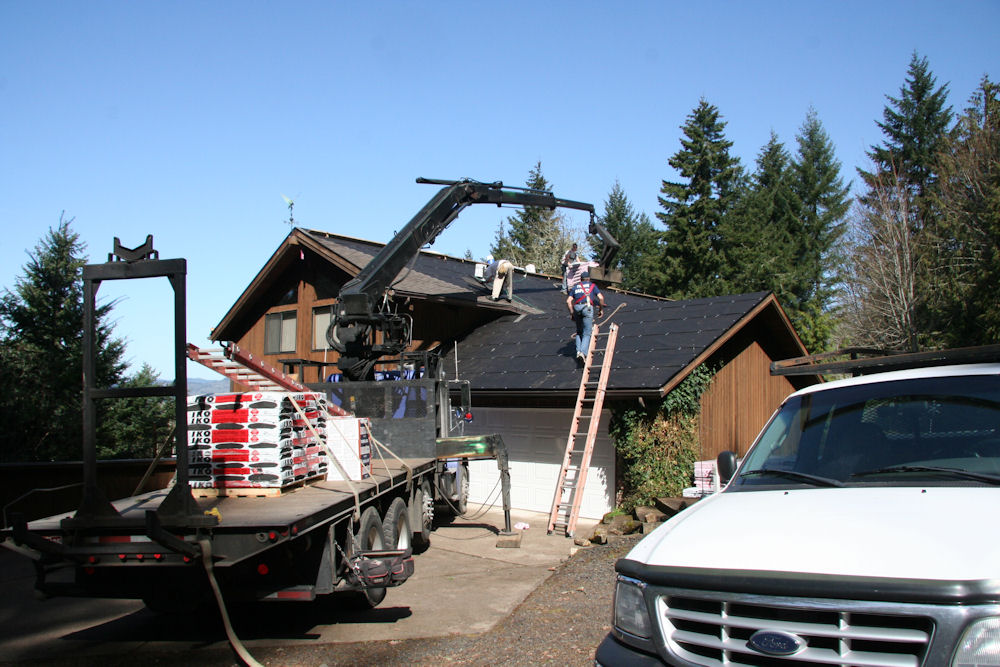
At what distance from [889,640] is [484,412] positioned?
1355 cm

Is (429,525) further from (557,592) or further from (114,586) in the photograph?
(114,586)

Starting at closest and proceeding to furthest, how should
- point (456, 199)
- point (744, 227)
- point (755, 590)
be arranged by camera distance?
point (755, 590), point (456, 199), point (744, 227)

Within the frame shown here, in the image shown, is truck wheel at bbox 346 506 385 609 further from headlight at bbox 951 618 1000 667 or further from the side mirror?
headlight at bbox 951 618 1000 667

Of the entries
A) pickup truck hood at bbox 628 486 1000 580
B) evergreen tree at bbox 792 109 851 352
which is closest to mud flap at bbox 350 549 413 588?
pickup truck hood at bbox 628 486 1000 580

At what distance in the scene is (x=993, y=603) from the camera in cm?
252

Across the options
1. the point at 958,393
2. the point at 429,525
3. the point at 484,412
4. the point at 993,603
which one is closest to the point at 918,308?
the point at 484,412

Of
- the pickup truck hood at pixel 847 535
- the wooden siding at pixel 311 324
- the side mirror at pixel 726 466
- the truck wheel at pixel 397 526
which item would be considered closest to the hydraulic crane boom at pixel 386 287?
the wooden siding at pixel 311 324

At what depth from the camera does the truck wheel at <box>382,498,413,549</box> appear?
7.76 meters

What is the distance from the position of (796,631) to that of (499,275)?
16.5 m

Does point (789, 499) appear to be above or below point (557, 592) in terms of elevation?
above

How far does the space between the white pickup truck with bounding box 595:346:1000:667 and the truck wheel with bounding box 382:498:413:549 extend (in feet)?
14.4

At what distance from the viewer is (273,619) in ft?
23.9

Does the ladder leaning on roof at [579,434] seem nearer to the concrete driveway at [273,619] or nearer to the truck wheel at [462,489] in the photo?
the truck wheel at [462,489]

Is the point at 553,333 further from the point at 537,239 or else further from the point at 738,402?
the point at 537,239
